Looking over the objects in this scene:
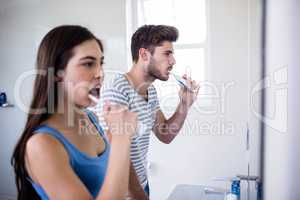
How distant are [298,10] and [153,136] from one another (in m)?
0.60

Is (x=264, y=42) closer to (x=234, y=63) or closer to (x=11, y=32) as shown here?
(x=234, y=63)

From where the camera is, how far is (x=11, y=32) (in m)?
1.26

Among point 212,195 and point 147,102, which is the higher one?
point 147,102

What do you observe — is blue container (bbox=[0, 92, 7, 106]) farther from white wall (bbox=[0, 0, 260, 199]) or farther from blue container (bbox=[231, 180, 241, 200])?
blue container (bbox=[231, 180, 241, 200])

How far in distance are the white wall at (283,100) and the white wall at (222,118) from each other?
9 cm

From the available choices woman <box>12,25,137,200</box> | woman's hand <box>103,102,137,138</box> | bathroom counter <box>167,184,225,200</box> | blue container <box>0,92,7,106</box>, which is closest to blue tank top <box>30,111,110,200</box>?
woman <box>12,25,137,200</box>

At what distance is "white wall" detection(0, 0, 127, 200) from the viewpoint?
1054 millimetres

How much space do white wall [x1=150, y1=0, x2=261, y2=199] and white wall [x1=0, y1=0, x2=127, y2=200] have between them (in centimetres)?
32

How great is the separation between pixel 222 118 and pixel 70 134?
54 centimetres

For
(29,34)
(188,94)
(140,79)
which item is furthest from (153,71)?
(29,34)

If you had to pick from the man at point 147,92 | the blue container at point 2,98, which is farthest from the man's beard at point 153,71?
the blue container at point 2,98

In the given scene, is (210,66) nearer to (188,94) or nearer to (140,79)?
(188,94)

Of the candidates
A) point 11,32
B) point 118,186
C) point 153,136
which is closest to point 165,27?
point 153,136

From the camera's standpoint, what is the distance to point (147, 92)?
37.3 inches
